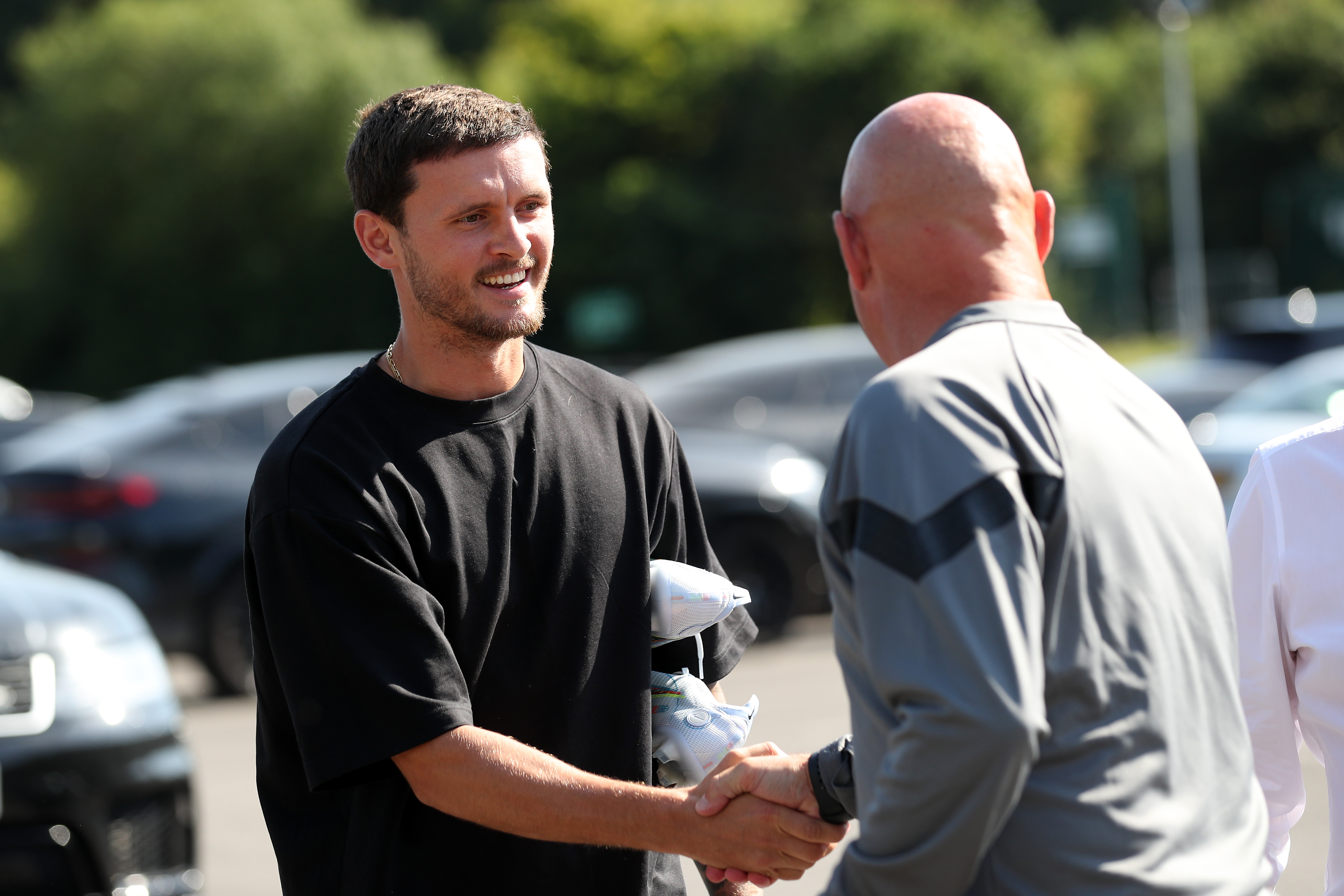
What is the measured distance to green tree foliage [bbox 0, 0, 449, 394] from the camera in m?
37.0

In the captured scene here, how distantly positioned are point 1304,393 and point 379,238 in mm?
9064

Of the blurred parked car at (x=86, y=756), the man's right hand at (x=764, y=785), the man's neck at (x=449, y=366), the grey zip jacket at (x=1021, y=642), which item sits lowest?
the blurred parked car at (x=86, y=756)

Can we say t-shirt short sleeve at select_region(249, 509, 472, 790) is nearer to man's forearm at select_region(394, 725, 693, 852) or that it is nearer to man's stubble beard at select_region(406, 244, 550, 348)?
man's forearm at select_region(394, 725, 693, 852)

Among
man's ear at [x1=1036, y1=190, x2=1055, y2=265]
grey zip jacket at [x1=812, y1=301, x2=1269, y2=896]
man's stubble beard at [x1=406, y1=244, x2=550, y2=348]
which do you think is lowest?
grey zip jacket at [x1=812, y1=301, x2=1269, y2=896]

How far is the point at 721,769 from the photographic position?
96.8 inches

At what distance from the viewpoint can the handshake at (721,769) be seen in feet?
7.79

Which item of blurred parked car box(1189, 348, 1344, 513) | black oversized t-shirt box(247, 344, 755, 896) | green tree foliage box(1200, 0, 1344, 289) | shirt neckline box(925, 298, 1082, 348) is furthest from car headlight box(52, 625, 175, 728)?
green tree foliage box(1200, 0, 1344, 289)

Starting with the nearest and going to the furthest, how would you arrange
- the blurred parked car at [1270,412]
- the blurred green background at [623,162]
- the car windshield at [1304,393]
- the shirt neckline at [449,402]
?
the shirt neckline at [449,402] < the blurred parked car at [1270,412] < the car windshield at [1304,393] < the blurred green background at [623,162]

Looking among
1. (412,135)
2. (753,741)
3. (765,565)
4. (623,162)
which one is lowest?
(765,565)

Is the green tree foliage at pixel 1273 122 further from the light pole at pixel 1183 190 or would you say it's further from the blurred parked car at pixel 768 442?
the blurred parked car at pixel 768 442

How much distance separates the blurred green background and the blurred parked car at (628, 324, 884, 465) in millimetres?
20020

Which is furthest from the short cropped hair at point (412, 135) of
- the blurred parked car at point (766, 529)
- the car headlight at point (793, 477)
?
the car headlight at point (793, 477)

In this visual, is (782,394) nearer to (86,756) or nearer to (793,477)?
(793,477)

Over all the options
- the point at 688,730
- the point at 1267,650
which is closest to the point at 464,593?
the point at 688,730
